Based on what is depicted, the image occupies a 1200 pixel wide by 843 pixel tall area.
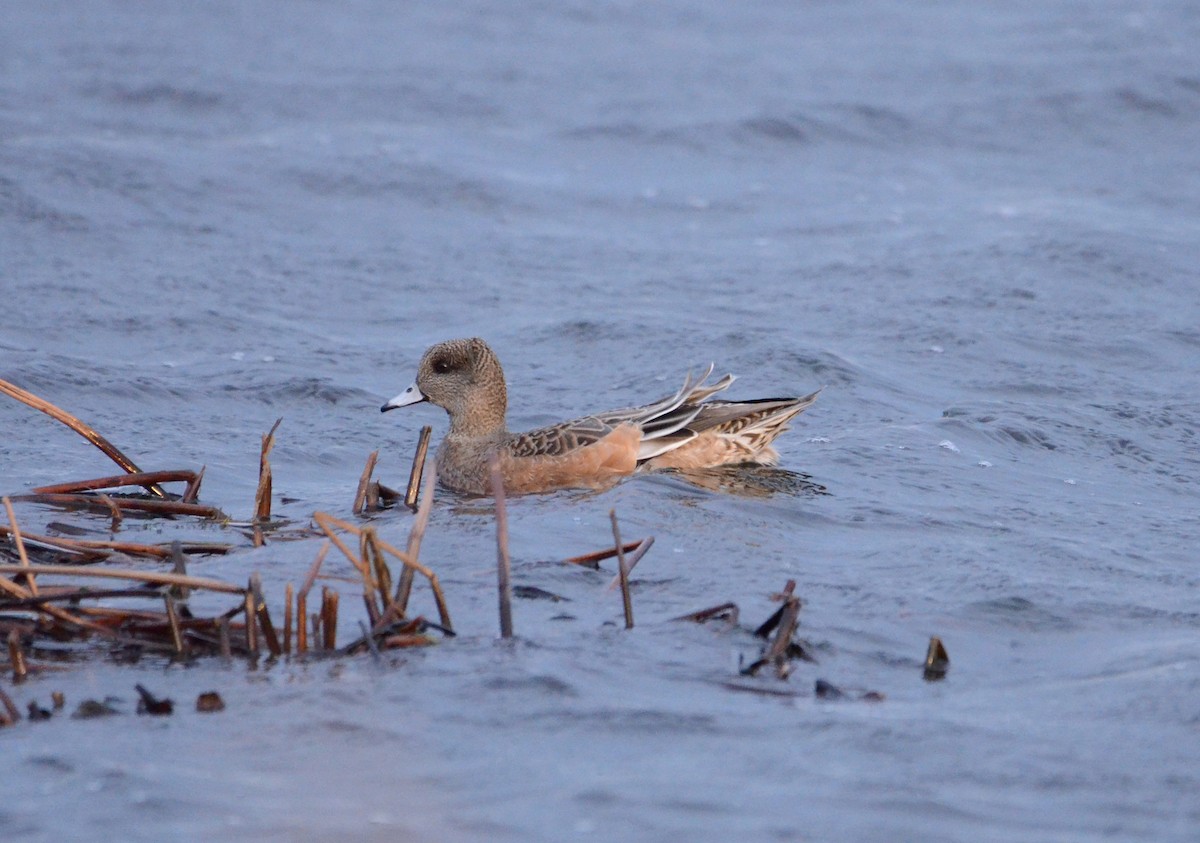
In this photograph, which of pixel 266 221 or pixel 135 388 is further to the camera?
pixel 266 221

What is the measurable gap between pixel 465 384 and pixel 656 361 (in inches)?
99.5

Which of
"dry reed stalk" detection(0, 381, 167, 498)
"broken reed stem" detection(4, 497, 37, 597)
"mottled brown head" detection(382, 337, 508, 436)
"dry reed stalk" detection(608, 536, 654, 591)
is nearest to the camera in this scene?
"broken reed stem" detection(4, 497, 37, 597)

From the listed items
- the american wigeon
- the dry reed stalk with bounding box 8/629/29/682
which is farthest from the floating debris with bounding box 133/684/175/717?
the american wigeon

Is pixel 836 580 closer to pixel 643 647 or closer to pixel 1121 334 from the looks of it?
pixel 643 647

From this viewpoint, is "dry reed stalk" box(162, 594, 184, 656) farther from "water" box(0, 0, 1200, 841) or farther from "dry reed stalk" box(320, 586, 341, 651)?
"dry reed stalk" box(320, 586, 341, 651)

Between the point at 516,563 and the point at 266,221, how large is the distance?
8535mm

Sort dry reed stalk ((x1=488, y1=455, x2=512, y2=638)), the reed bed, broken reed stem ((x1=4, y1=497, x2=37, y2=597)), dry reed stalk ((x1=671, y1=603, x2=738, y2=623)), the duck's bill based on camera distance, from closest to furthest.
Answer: dry reed stalk ((x1=488, y1=455, x2=512, y2=638)) < the reed bed < broken reed stem ((x1=4, y1=497, x2=37, y2=597)) < dry reed stalk ((x1=671, y1=603, x2=738, y2=623)) < the duck's bill

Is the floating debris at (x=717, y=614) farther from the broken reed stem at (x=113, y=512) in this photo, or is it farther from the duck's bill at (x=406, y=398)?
the duck's bill at (x=406, y=398)

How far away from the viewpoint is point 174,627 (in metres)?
4.87

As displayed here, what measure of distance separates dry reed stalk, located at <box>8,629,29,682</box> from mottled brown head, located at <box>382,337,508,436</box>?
3.87 meters

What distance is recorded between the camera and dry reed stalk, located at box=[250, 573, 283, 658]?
4734 mm

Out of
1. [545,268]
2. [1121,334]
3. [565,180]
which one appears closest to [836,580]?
[1121,334]

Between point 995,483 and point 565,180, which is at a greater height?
point 565,180

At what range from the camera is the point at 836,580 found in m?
6.18
